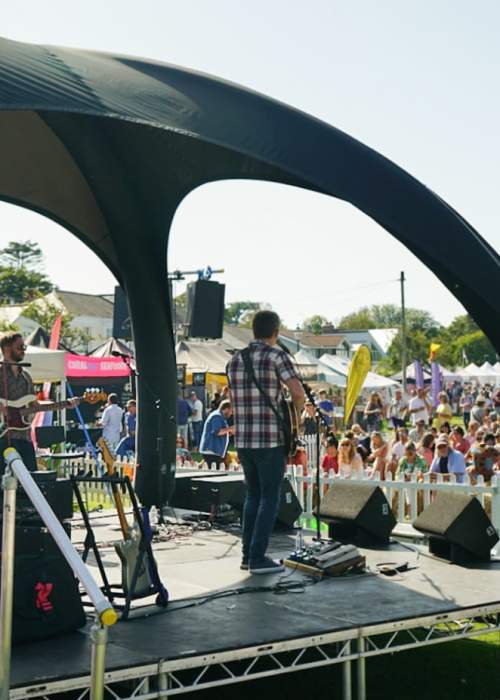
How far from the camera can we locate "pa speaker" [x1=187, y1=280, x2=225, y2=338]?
1268cm

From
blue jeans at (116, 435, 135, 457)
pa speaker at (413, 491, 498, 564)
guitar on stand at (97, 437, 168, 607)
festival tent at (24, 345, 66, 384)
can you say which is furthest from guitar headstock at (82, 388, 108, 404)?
festival tent at (24, 345, 66, 384)

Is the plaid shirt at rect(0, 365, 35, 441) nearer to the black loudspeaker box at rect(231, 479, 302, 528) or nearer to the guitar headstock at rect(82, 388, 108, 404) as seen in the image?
the guitar headstock at rect(82, 388, 108, 404)

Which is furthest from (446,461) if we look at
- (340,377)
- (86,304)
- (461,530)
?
(86,304)

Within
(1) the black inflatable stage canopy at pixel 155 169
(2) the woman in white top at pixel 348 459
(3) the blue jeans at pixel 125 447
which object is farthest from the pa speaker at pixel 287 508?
(3) the blue jeans at pixel 125 447

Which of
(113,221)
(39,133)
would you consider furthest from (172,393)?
(39,133)

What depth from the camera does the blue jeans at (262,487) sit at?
7.23 m

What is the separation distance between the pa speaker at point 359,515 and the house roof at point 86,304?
70.2 metres

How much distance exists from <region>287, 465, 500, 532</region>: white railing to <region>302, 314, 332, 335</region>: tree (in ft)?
391

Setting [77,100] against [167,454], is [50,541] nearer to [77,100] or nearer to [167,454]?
[77,100]

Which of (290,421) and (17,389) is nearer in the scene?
(290,421)

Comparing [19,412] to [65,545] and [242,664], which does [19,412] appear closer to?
[242,664]

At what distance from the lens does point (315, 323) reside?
140 metres

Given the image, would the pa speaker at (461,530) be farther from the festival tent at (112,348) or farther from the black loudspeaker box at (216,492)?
the festival tent at (112,348)

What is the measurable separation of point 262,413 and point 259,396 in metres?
0.13
